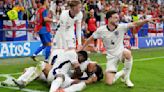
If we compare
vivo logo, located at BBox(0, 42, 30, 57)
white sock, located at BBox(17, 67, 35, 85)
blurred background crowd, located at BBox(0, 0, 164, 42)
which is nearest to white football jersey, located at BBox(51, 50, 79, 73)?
white sock, located at BBox(17, 67, 35, 85)

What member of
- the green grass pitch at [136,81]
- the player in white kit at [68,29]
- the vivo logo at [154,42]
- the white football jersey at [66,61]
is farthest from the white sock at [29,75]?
the vivo logo at [154,42]

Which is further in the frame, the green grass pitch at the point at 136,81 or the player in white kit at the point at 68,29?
the player in white kit at the point at 68,29

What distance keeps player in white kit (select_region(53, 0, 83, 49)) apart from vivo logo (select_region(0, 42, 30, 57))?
576 cm

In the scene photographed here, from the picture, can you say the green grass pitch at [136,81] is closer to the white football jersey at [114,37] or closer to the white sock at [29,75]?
the white sock at [29,75]

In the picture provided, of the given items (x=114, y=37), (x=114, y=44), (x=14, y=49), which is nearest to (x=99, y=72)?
(x=114, y=44)

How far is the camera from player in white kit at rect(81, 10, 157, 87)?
9.51 m

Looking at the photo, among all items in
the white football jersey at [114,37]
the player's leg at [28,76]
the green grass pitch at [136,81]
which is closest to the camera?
the player's leg at [28,76]

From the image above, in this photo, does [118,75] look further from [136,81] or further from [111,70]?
[136,81]

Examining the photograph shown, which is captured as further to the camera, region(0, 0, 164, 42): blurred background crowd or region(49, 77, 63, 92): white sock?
region(0, 0, 164, 42): blurred background crowd

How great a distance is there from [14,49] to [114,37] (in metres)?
7.88

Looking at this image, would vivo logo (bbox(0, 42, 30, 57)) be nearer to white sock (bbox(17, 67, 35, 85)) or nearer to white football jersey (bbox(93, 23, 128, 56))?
white football jersey (bbox(93, 23, 128, 56))

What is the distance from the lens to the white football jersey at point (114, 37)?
9.66 meters

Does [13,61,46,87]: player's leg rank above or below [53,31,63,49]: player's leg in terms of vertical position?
below

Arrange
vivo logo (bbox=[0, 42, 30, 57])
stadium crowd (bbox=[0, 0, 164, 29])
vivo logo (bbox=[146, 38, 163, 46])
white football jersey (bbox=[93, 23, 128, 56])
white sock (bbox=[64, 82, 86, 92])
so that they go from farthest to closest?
vivo logo (bbox=[146, 38, 163, 46]) → stadium crowd (bbox=[0, 0, 164, 29]) → vivo logo (bbox=[0, 42, 30, 57]) → white football jersey (bbox=[93, 23, 128, 56]) → white sock (bbox=[64, 82, 86, 92])
